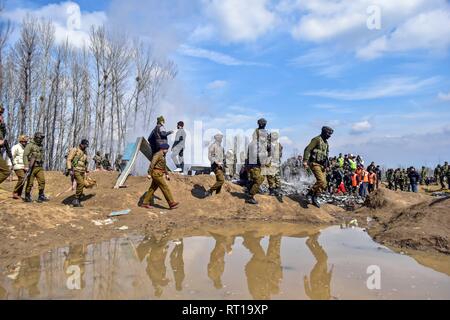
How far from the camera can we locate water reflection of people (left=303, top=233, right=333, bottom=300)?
3834mm

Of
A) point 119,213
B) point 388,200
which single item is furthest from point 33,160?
point 388,200

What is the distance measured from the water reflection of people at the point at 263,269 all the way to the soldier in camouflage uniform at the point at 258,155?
9.40 ft

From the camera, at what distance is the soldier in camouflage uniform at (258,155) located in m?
9.49

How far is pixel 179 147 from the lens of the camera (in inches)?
468

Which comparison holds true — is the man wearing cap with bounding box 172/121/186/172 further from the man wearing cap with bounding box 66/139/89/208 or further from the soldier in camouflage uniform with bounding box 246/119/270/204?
the man wearing cap with bounding box 66/139/89/208

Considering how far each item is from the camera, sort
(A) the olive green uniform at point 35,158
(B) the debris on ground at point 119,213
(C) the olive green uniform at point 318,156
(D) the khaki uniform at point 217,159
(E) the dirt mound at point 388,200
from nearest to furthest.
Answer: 1. (B) the debris on ground at point 119,213
2. (A) the olive green uniform at point 35,158
3. (C) the olive green uniform at point 318,156
4. (D) the khaki uniform at point 217,159
5. (E) the dirt mound at point 388,200

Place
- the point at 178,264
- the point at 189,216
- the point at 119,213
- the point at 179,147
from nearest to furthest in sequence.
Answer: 1. the point at 178,264
2. the point at 119,213
3. the point at 189,216
4. the point at 179,147

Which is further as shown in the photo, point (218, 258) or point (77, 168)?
point (77, 168)

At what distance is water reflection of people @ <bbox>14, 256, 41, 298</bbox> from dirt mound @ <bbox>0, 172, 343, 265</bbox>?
372 millimetres

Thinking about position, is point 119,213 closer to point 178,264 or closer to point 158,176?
point 158,176

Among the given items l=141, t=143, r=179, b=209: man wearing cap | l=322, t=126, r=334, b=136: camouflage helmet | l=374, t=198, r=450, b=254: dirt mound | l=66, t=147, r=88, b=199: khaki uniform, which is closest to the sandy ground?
l=374, t=198, r=450, b=254: dirt mound

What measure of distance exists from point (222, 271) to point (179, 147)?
7.57 m

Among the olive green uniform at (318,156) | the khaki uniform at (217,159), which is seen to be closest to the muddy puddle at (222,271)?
the olive green uniform at (318,156)

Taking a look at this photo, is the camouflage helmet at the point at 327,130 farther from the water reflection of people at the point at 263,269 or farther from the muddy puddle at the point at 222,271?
the water reflection of people at the point at 263,269
